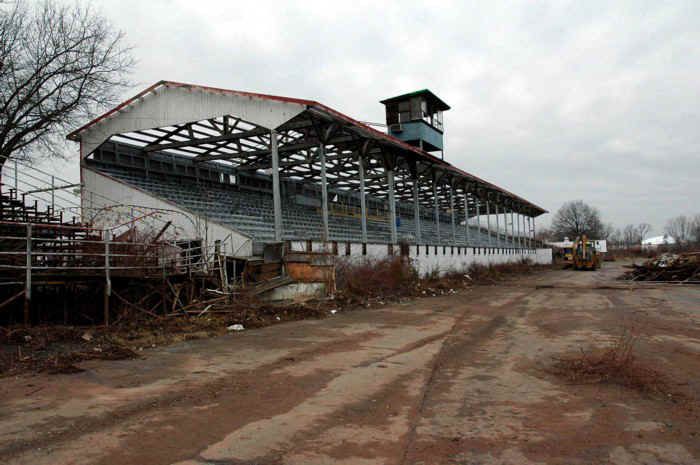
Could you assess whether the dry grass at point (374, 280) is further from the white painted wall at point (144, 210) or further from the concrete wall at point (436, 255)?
the white painted wall at point (144, 210)

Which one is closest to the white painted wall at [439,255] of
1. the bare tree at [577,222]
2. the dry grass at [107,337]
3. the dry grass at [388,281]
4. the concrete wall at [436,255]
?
the concrete wall at [436,255]

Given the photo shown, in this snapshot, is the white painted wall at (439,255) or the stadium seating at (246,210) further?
the stadium seating at (246,210)

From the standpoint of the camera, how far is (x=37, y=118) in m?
17.0

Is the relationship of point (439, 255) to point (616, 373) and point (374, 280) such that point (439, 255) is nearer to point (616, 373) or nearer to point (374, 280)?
point (374, 280)

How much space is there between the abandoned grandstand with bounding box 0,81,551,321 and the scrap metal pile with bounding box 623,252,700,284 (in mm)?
9614

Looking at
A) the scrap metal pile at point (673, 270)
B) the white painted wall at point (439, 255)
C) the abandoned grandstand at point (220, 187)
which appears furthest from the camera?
the scrap metal pile at point (673, 270)

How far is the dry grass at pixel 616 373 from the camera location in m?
5.60

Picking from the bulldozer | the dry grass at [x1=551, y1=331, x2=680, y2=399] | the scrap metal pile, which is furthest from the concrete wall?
the dry grass at [x1=551, y1=331, x2=680, y2=399]

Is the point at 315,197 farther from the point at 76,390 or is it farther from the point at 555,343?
the point at 76,390

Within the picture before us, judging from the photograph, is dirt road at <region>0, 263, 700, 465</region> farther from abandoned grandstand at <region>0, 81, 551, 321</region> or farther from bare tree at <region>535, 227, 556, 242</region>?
bare tree at <region>535, 227, 556, 242</region>

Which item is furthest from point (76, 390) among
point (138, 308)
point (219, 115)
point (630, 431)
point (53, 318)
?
point (219, 115)

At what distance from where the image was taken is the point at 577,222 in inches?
4023

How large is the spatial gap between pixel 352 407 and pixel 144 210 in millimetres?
13618

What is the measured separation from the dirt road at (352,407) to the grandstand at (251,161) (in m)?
7.51
